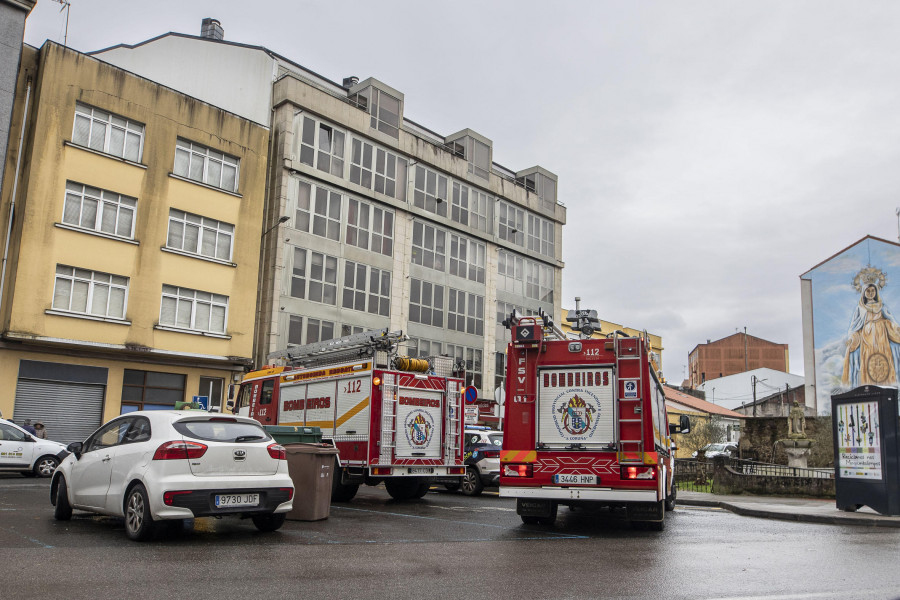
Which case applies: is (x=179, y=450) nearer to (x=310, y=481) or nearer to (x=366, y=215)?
(x=310, y=481)

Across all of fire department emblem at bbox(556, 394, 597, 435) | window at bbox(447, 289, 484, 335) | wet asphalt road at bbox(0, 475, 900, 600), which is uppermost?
window at bbox(447, 289, 484, 335)

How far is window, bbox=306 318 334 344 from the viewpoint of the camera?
31938 millimetres

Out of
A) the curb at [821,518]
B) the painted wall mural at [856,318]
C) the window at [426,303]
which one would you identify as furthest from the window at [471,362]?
the painted wall mural at [856,318]

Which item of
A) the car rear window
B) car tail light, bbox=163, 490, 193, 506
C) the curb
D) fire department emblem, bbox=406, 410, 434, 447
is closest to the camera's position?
car tail light, bbox=163, 490, 193, 506

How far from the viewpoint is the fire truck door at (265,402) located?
59.8ft

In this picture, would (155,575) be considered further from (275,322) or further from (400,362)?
(275,322)

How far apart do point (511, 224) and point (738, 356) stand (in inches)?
2675

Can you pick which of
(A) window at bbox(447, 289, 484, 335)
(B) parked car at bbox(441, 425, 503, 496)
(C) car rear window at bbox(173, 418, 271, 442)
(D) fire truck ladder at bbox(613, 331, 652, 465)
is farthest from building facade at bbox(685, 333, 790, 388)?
(C) car rear window at bbox(173, 418, 271, 442)

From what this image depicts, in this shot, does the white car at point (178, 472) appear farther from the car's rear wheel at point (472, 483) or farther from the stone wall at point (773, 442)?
the stone wall at point (773, 442)

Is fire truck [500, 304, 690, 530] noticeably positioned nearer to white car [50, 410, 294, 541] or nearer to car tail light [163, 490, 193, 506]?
white car [50, 410, 294, 541]

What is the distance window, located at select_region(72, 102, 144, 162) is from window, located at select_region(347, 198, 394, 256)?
9.78 m

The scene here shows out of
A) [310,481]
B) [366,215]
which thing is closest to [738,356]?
[366,215]

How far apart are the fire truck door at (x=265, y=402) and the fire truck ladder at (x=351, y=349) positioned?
29.6 inches

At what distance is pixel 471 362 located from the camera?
39500 mm
